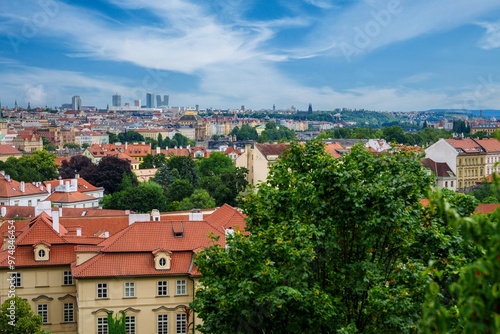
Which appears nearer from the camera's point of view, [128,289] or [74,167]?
[128,289]

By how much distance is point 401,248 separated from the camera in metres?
15.5

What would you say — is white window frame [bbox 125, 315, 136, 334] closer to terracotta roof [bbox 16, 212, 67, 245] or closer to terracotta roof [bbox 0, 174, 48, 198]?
terracotta roof [bbox 16, 212, 67, 245]

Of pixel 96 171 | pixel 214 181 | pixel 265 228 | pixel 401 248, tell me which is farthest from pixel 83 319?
pixel 96 171

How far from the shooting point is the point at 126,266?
26656 millimetres

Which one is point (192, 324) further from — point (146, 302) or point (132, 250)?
point (132, 250)

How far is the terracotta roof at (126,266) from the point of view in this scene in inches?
1030

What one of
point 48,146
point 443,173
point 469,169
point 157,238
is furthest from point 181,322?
point 48,146

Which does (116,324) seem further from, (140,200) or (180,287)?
(140,200)

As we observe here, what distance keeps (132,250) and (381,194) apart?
583 inches

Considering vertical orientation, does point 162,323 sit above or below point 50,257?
below

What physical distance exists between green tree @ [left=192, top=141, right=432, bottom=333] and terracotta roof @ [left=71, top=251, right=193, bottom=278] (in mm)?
11145

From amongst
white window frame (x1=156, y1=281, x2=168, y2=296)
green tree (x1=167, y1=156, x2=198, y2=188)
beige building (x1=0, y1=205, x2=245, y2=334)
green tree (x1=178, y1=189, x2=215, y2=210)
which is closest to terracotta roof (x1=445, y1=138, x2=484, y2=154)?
green tree (x1=167, y1=156, x2=198, y2=188)

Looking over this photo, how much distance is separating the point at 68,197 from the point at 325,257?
5339 cm

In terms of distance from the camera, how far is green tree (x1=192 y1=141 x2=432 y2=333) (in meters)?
13.9
